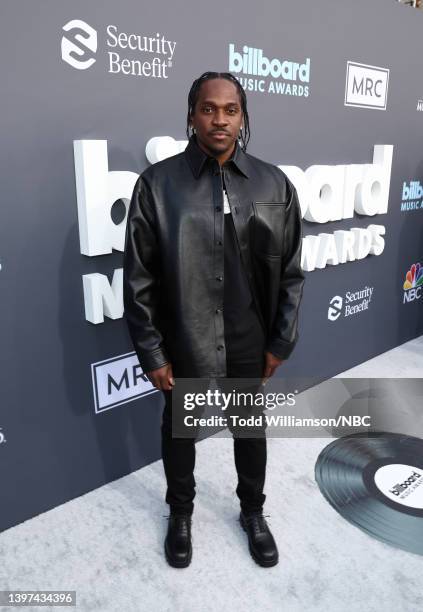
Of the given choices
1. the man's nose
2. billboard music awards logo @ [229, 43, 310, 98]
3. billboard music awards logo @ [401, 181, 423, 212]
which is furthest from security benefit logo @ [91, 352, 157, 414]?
billboard music awards logo @ [401, 181, 423, 212]

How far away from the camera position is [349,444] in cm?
254

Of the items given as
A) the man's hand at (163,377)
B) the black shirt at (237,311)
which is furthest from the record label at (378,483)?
the man's hand at (163,377)

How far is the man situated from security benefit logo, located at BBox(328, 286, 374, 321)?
1571 millimetres

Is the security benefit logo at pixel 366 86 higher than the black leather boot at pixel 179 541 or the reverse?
higher

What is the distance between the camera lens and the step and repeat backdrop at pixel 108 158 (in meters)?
1.70

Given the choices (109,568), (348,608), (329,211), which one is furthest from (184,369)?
(329,211)

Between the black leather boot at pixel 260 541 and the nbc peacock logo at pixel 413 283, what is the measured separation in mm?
2503

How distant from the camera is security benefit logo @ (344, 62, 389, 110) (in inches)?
110

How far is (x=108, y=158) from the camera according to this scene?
188 centimetres

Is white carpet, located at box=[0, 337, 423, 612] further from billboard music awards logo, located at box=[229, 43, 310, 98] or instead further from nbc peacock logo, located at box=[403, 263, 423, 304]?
nbc peacock logo, located at box=[403, 263, 423, 304]

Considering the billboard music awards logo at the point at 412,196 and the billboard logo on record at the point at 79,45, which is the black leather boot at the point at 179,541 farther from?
the billboard music awards logo at the point at 412,196

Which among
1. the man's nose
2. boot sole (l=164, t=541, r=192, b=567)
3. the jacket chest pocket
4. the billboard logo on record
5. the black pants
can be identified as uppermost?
→ the billboard logo on record

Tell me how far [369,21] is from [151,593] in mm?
3111

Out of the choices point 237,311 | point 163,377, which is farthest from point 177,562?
point 237,311
